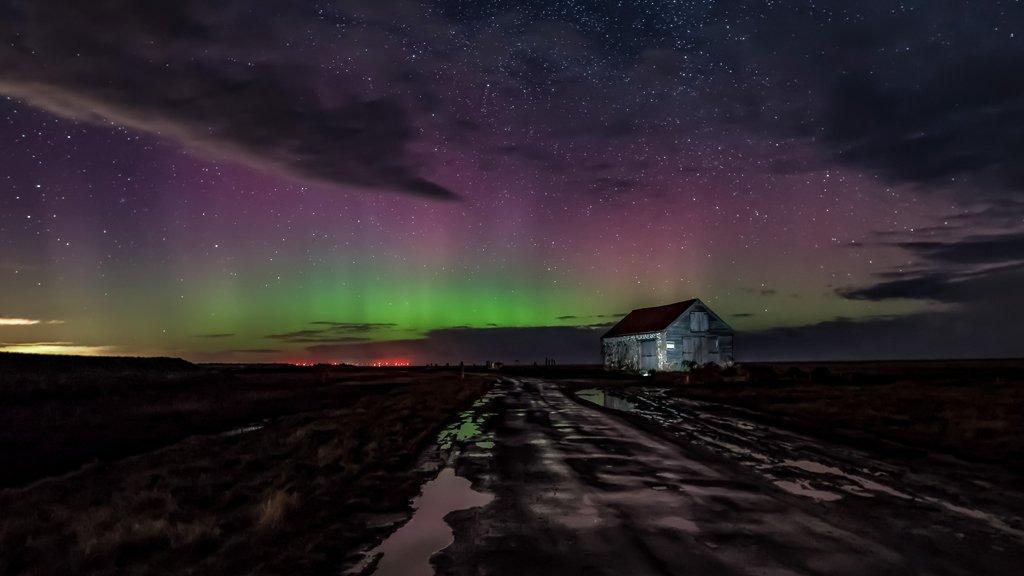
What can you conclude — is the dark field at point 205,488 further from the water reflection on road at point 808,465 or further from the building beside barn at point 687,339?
the building beside barn at point 687,339

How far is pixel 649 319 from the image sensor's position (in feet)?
212

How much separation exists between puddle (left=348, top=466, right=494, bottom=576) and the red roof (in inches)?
1969

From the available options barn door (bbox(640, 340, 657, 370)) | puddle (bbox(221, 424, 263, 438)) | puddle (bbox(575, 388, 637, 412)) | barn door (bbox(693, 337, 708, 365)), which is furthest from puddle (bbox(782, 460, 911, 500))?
barn door (bbox(640, 340, 657, 370))

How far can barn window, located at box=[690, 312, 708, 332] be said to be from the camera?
57781mm

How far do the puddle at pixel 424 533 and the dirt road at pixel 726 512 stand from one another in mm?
213

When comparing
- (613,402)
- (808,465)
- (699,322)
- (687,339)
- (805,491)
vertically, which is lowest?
(613,402)

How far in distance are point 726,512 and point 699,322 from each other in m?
52.1

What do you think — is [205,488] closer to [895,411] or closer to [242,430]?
[242,430]

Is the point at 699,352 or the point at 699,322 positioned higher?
the point at 699,322

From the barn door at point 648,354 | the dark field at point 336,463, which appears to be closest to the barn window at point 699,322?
the barn door at point 648,354

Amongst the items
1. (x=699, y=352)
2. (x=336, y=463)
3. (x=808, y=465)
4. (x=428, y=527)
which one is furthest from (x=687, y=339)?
(x=428, y=527)

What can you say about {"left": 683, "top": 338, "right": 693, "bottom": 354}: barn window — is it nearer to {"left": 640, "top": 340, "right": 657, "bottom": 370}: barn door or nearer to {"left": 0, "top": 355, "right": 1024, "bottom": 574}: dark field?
{"left": 640, "top": 340, "right": 657, "bottom": 370}: barn door

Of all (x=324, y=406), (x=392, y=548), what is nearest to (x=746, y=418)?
(x=392, y=548)

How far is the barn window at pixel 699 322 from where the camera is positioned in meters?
57.8
